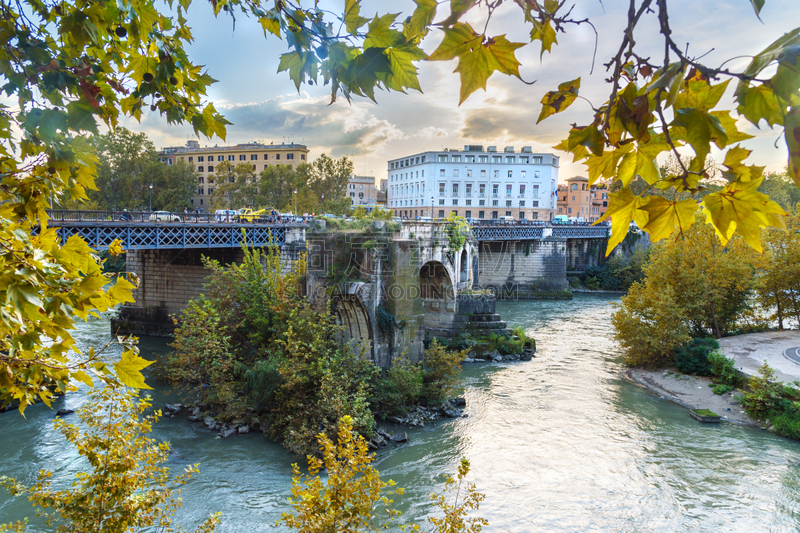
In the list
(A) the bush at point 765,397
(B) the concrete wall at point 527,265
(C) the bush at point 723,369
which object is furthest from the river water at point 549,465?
(B) the concrete wall at point 527,265

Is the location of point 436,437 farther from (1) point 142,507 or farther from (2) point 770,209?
(2) point 770,209

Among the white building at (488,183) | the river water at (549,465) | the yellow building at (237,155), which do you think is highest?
the yellow building at (237,155)

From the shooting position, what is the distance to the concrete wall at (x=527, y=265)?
39406mm

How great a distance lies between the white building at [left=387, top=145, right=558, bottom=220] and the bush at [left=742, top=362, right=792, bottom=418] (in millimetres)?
43653

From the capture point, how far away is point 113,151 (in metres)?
41.1

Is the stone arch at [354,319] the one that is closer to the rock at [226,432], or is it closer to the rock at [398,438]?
the rock at [398,438]

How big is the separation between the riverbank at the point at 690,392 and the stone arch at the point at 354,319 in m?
9.77

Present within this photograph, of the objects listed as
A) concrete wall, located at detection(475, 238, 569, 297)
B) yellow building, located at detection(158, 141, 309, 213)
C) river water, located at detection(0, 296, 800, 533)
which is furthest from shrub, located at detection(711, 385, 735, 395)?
yellow building, located at detection(158, 141, 309, 213)

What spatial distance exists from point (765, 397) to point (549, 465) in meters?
6.97

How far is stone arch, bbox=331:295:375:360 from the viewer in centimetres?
1436

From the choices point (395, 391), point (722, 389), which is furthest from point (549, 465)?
point (722, 389)

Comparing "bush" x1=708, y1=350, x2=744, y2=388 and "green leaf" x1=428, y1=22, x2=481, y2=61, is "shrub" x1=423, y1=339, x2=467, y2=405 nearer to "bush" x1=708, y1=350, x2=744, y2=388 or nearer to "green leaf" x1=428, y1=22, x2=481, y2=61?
"bush" x1=708, y1=350, x2=744, y2=388

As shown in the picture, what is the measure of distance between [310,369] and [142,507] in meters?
7.20

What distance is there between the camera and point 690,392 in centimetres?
1534
